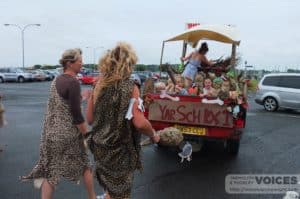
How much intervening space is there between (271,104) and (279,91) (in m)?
0.68

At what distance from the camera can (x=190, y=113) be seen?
25.0ft

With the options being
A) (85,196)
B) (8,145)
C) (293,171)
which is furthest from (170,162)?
(8,145)

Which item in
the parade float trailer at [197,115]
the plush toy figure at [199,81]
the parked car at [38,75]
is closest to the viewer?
the parade float trailer at [197,115]

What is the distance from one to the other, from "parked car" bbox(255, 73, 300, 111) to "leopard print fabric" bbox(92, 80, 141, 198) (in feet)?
52.7

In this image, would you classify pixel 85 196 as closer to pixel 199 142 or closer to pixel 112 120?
pixel 112 120

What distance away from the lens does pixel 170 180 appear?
6.64 metres

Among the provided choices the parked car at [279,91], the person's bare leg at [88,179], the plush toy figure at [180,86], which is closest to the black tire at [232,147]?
the plush toy figure at [180,86]

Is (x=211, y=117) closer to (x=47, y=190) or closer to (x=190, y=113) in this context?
(x=190, y=113)

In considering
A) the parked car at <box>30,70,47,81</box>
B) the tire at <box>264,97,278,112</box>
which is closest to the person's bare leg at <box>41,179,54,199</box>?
the tire at <box>264,97,278,112</box>

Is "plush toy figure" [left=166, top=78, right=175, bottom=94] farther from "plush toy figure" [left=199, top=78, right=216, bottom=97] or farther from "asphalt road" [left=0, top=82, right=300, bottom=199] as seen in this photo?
"asphalt road" [left=0, top=82, right=300, bottom=199]

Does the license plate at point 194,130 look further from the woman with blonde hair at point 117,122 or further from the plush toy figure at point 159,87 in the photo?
the woman with blonde hair at point 117,122

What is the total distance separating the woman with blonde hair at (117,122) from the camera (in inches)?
153

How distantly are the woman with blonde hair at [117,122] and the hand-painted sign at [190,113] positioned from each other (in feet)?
11.5

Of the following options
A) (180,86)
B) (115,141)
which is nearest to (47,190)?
(115,141)
